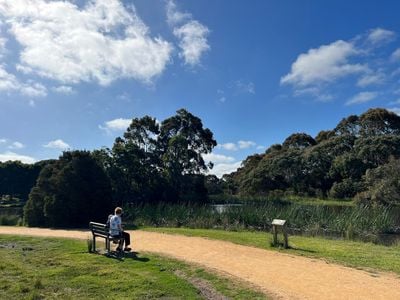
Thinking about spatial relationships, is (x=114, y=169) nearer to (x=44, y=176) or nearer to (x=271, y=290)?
(x=44, y=176)

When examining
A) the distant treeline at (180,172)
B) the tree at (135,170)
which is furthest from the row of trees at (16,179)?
the tree at (135,170)

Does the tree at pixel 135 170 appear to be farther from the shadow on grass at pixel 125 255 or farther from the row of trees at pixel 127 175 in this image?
the shadow on grass at pixel 125 255

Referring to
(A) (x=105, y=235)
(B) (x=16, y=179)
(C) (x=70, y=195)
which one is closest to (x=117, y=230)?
(A) (x=105, y=235)

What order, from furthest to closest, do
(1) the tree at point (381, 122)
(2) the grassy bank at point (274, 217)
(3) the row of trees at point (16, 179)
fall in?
(3) the row of trees at point (16, 179), (1) the tree at point (381, 122), (2) the grassy bank at point (274, 217)

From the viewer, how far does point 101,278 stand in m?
8.79

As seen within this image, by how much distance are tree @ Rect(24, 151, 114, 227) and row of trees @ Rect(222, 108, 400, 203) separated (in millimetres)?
26532

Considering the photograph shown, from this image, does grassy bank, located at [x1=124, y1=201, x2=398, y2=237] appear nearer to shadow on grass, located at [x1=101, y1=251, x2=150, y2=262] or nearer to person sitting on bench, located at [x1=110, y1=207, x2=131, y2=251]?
person sitting on bench, located at [x1=110, y1=207, x2=131, y2=251]

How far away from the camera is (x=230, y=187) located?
79.3m

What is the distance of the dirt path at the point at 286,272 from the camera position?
7176 mm

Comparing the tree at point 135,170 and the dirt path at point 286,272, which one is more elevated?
the tree at point 135,170

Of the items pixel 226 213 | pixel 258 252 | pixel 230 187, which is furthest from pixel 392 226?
pixel 230 187

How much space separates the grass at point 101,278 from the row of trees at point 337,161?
109 ft

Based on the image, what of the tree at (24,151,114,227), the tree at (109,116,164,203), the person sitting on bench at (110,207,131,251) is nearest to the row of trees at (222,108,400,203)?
the tree at (109,116,164,203)

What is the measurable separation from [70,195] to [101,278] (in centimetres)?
1237
